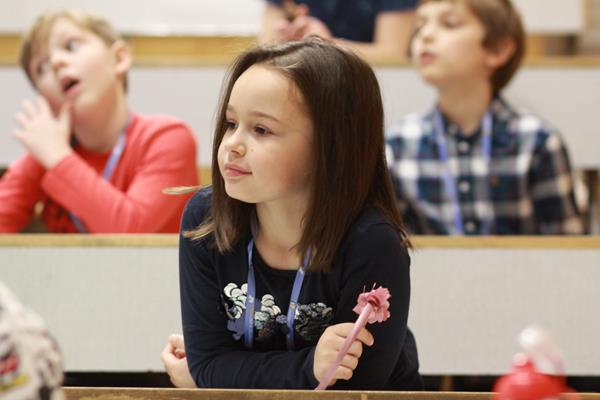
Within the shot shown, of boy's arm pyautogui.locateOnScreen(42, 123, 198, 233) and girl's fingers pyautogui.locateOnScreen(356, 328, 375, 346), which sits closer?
girl's fingers pyautogui.locateOnScreen(356, 328, 375, 346)

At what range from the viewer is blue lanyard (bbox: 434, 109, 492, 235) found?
168 cm

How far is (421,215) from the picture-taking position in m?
1.71

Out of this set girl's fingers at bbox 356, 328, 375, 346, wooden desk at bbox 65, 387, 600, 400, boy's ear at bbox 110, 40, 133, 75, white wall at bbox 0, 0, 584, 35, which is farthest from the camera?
white wall at bbox 0, 0, 584, 35

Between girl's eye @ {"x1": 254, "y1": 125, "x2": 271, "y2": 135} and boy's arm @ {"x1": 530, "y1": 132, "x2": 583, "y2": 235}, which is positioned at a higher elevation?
girl's eye @ {"x1": 254, "y1": 125, "x2": 271, "y2": 135}

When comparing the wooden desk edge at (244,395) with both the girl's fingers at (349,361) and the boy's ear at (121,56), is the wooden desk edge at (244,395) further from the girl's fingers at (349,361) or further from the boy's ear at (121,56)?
the boy's ear at (121,56)

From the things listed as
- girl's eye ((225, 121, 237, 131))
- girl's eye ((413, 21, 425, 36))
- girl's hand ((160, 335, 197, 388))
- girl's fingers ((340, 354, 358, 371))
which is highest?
girl's eye ((413, 21, 425, 36))

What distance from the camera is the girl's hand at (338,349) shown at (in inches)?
30.6

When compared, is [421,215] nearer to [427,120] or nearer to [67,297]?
[427,120]

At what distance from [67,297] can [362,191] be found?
533mm

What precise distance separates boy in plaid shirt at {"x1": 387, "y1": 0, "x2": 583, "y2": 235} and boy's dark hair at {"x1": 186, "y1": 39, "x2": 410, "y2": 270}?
0.83m

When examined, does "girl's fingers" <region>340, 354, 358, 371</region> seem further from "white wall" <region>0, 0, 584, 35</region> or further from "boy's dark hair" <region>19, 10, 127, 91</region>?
"white wall" <region>0, 0, 584, 35</region>

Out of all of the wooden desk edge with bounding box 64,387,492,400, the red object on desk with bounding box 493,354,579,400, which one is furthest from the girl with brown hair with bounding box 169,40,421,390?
the red object on desk with bounding box 493,354,579,400

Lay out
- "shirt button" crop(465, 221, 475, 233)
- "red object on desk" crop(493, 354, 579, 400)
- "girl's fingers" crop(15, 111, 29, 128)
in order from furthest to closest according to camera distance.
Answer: "shirt button" crop(465, 221, 475, 233) → "girl's fingers" crop(15, 111, 29, 128) → "red object on desk" crop(493, 354, 579, 400)

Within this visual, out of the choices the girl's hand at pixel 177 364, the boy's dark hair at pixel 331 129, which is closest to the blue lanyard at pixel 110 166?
the girl's hand at pixel 177 364
